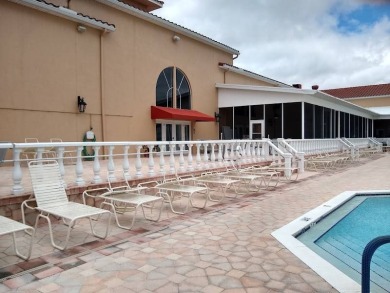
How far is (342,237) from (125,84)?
1246cm


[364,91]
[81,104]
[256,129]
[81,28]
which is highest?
[364,91]

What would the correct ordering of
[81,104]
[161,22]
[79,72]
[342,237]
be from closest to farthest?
[342,237] → [81,104] → [79,72] → [161,22]

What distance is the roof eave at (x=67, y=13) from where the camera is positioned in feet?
38.8

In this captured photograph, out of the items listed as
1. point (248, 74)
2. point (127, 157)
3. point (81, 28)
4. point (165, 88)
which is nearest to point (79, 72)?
point (81, 28)

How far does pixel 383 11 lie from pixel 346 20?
11.3 inches

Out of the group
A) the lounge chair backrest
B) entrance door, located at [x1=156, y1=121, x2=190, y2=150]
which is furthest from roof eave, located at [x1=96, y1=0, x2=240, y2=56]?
the lounge chair backrest

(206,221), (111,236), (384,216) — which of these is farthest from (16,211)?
(384,216)

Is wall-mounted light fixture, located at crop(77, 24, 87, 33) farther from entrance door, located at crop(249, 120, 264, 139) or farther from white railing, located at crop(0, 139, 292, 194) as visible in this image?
entrance door, located at crop(249, 120, 264, 139)

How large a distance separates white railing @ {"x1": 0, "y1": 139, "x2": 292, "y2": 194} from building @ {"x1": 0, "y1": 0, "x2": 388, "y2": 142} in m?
1.58

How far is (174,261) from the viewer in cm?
428

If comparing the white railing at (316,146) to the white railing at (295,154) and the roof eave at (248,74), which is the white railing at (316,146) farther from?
the roof eave at (248,74)

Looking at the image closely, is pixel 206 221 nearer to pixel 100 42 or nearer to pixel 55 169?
pixel 55 169

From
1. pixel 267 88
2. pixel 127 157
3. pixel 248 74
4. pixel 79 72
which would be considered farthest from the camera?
pixel 248 74

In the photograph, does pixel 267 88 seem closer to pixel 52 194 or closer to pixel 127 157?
pixel 127 157
